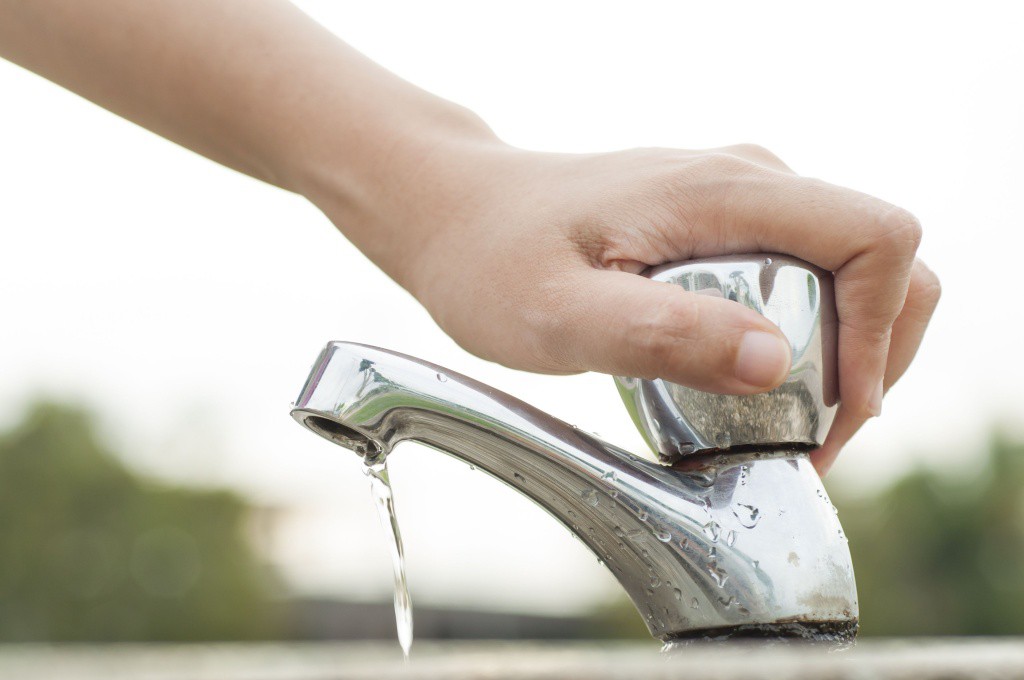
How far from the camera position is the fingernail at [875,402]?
109 cm

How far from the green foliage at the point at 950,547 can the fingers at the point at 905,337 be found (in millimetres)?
33800

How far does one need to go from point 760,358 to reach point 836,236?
16cm

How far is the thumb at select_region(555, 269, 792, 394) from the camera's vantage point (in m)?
0.92

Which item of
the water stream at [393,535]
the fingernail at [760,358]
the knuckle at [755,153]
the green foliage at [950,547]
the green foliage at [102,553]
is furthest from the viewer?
the green foliage at [950,547]

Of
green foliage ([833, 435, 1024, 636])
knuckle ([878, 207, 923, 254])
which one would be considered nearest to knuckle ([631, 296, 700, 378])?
knuckle ([878, 207, 923, 254])

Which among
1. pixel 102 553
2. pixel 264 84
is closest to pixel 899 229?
pixel 264 84

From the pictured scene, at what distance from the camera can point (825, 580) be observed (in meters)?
0.94

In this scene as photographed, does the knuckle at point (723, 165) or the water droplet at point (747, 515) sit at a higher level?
the knuckle at point (723, 165)

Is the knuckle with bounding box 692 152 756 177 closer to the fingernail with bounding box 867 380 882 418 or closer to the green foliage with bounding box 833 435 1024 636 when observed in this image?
the fingernail with bounding box 867 380 882 418

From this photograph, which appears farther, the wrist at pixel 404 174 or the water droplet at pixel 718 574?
the wrist at pixel 404 174

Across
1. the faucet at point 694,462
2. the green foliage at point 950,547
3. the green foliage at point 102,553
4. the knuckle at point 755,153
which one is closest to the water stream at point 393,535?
the faucet at point 694,462

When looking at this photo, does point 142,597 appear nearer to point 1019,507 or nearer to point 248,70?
point 1019,507

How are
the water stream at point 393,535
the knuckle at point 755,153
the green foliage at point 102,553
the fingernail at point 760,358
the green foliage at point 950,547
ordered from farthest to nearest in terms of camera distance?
the green foliage at point 950,547 → the green foliage at point 102,553 → the knuckle at point 755,153 → the water stream at point 393,535 → the fingernail at point 760,358

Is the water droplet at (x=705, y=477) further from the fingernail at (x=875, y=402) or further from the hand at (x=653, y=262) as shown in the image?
the fingernail at (x=875, y=402)
